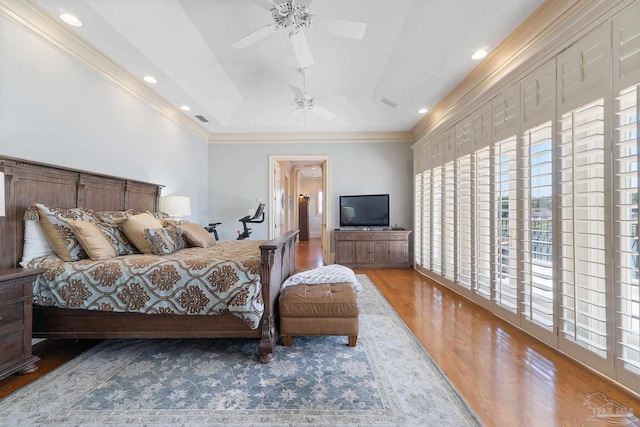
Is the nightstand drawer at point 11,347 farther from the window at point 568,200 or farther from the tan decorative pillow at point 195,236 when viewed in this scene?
the window at point 568,200

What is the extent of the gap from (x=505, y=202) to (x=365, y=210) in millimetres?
2893

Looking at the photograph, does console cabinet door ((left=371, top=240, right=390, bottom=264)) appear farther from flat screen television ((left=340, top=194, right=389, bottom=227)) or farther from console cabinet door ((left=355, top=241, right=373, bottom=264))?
flat screen television ((left=340, top=194, right=389, bottom=227))

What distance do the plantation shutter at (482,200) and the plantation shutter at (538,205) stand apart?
1.60 ft

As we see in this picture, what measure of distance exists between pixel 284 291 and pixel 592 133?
8.60ft

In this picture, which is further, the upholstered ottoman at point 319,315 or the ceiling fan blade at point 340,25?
the upholstered ottoman at point 319,315

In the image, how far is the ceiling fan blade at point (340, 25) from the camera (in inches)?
75.8

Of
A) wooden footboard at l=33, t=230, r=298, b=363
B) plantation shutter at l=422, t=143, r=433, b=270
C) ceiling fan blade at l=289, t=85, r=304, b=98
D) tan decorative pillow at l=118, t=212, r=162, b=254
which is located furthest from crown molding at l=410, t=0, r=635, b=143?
tan decorative pillow at l=118, t=212, r=162, b=254

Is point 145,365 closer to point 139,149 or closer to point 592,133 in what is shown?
point 139,149

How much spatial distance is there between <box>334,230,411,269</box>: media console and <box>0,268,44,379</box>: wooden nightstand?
4.08 metres

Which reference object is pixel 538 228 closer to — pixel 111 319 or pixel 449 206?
pixel 449 206

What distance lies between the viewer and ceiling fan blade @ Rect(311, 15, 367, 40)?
192 centimetres

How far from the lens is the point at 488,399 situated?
153cm

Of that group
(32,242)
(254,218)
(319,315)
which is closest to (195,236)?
(32,242)

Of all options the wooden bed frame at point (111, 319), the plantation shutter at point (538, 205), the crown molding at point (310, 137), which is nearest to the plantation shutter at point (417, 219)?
the crown molding at point (310, 137)
